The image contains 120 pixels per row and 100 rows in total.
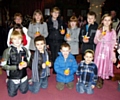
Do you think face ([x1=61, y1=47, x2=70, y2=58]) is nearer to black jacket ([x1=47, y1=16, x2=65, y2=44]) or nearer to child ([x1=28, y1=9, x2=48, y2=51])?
black jacket ([x1=47, y1=16, x2=65, y2=44])

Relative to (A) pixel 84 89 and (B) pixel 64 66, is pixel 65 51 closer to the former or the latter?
(B) pixel 64 66

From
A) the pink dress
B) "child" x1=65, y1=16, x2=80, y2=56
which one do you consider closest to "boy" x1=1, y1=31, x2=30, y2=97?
"child" x1=65, y1=16, x2=80, y2=56

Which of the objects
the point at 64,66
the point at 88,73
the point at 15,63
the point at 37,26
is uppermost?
the point at 37,26

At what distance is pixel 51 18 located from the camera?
13.3ft

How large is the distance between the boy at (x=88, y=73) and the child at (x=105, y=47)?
0.34m

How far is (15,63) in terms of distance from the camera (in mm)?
3107

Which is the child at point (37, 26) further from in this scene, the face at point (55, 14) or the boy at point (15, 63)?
the boy at point (15, 63)

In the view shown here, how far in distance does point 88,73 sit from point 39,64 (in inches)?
40.6

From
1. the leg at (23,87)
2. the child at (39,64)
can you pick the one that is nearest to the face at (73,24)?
the child at (39,64)

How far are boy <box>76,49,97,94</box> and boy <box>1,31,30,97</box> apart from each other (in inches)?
46.2

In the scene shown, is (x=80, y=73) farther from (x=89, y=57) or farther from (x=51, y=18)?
(x=51, y=18)

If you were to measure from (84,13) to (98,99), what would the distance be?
12.6m

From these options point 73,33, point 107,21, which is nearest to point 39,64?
point 73,33

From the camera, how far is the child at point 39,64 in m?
3.29
